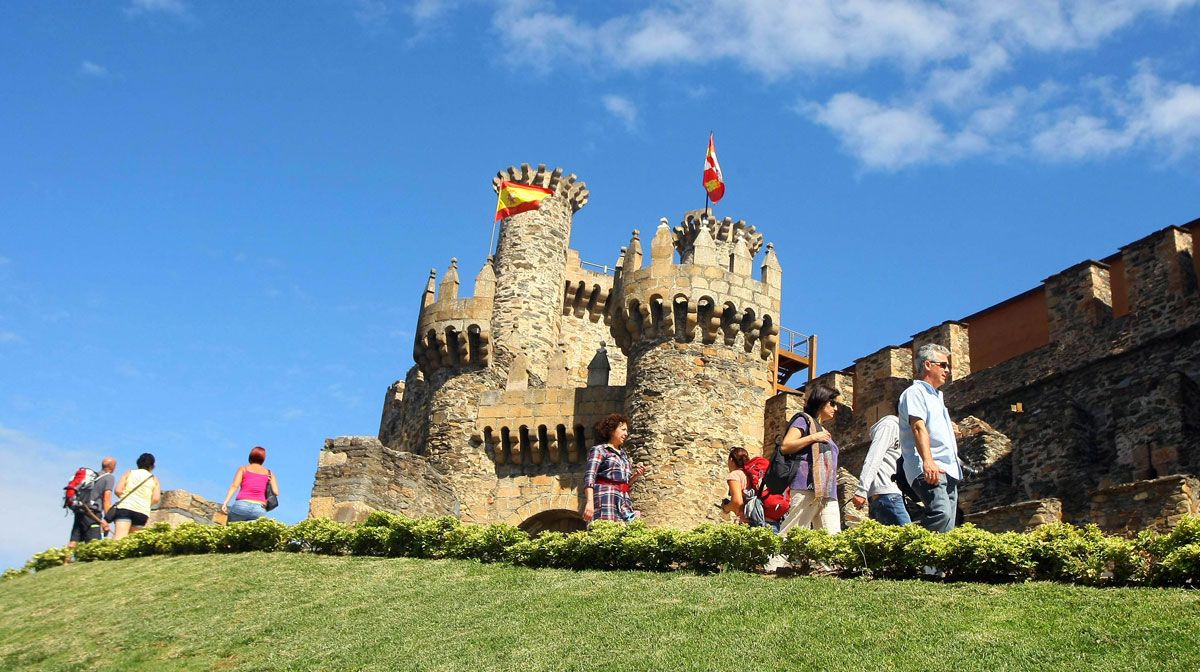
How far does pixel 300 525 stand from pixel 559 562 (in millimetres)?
4690

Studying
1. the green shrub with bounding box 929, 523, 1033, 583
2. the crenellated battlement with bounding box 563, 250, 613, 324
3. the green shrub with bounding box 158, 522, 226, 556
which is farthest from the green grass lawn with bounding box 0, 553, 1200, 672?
the crenellated battlement with bounding box 563, 250, 613, 324

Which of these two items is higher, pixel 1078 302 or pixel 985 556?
pixel 1078 302

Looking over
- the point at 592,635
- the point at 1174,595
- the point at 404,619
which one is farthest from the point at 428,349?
the point at 1174,595

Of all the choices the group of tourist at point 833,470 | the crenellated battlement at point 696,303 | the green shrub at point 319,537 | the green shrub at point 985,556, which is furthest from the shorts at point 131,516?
the green shrub at point 985,556

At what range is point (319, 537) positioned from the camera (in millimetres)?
18062

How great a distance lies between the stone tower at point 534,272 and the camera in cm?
3100

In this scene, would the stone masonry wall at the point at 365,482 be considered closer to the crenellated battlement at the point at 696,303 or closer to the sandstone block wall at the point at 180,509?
the sandstone block wall at the point at 180,509

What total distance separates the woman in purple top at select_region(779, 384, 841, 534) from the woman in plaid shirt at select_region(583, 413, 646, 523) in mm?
2004

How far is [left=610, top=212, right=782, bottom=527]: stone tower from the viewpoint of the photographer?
79.5 ft

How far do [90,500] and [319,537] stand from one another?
452cm

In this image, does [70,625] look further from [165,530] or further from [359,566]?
[165,530]

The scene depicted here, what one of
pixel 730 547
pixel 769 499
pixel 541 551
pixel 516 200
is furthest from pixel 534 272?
pixel 730 547

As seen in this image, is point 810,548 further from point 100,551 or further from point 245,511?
point 100,551

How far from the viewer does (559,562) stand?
15289mm
